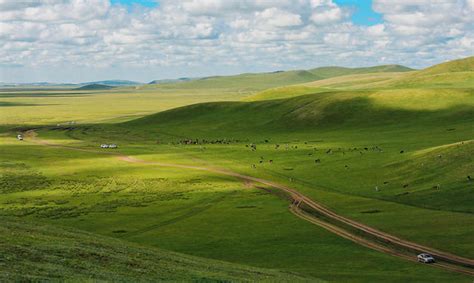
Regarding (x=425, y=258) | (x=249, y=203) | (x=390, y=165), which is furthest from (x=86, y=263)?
(x=390, y=165)

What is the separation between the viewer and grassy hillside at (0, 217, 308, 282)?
108 ft

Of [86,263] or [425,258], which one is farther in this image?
[425,258]

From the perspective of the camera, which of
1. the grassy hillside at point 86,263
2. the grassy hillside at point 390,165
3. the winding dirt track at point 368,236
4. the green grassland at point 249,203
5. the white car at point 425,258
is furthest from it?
the grassy hillside at point 390,165

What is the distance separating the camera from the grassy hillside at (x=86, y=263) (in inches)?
1301

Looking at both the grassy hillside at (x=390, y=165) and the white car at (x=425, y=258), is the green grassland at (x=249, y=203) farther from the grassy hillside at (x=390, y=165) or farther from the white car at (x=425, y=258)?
the white car at (x=425, y=258)

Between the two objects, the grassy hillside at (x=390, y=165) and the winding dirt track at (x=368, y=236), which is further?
the grassy hillside at (x=390, y=165)

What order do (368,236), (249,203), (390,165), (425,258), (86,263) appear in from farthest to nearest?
(390,165) → (249,203) → (368,236) → (425,258) → (86,263)

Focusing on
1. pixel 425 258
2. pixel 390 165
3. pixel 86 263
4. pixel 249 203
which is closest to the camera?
pixel 86 263

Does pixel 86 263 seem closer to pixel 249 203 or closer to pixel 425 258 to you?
pixel 425 258

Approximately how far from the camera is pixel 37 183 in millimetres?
114938

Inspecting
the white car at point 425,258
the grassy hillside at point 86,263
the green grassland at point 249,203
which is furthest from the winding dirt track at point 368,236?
the grassy hillside at point 86,263

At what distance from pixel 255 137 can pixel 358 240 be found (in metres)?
129

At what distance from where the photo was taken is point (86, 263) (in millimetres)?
37625

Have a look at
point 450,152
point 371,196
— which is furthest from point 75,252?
point 450,152
